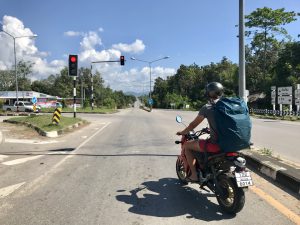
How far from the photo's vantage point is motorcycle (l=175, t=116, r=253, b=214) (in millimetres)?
5102

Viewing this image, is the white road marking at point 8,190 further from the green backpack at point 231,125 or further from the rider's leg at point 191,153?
the green backpack at point 231,125

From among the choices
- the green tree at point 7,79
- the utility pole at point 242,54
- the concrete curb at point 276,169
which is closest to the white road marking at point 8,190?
the concrete curb at point 276,169

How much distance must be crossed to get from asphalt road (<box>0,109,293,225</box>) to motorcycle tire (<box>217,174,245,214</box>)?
115 mm

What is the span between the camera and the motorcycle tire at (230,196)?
201 inches

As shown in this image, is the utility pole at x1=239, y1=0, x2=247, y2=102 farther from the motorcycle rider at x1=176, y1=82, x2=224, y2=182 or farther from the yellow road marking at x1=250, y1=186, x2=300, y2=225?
the motorcycle rider at x1=176, y1=82, x2=224, y2=182

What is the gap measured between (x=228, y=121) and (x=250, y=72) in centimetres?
5742

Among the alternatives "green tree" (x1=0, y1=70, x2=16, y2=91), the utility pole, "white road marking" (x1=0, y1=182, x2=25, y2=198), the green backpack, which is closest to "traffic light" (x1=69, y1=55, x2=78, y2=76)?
the utility pole

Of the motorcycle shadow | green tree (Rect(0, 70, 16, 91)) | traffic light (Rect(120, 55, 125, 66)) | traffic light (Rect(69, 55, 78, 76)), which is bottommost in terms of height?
the motorcycle shadow

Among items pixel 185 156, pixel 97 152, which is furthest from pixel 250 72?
pixel 185 156

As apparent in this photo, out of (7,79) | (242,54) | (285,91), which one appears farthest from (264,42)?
(7,79)

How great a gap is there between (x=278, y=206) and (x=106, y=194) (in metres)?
2.78

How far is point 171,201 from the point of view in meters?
5.93

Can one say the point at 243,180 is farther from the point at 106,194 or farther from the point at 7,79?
the point at 7,79

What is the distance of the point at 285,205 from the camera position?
5.62 m
